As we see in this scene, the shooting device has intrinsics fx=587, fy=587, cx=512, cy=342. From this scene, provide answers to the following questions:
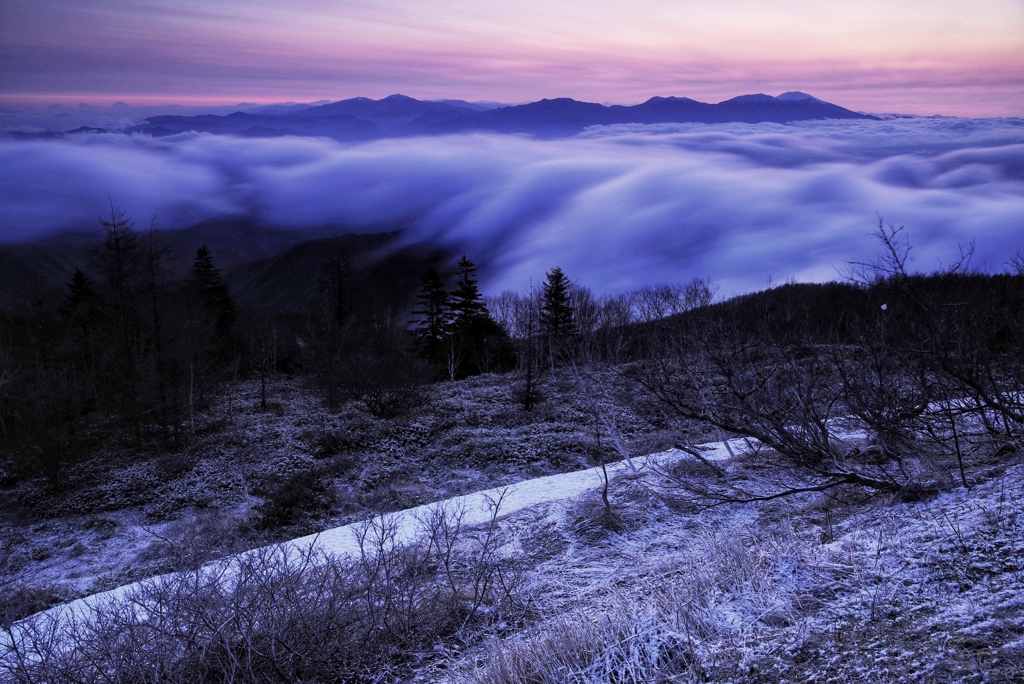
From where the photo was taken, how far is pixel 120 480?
25188 millimetres

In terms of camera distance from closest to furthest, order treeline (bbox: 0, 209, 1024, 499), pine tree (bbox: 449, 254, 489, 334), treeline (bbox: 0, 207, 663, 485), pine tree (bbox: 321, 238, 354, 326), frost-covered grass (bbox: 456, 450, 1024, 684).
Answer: frost-covered grass (bbox: 456, 450, 1024, 684)
treeline (bbox: 0, 209, 1024, 499)
treeline (bbox: 0, 207, 663, 485)
pine tree (bbox: 449, 254, 489, 334)
pine tree (bbox: 321, 238, 354, 326)

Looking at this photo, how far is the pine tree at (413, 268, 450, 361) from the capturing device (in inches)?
1884

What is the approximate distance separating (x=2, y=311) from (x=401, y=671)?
1773 inches

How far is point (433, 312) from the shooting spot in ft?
159

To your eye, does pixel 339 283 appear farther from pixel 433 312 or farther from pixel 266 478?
pixel 266 478

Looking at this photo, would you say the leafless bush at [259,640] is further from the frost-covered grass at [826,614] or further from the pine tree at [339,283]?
the pine tree at [339,283]

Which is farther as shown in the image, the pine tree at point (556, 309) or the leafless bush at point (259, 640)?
the pine tree at point (556, 309)

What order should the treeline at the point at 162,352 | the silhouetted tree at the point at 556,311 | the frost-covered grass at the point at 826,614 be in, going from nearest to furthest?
the frost-covered grass at the point at 826,614, the treeline at the point at 162,352, the silhouetted tree at the point at 556,311

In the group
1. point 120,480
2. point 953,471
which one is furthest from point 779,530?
point 120,480

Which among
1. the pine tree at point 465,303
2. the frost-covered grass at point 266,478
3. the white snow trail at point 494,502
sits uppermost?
the pine tree at point 465,303

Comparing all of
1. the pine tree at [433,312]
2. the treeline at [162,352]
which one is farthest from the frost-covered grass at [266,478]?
the pine tree at [433,312]

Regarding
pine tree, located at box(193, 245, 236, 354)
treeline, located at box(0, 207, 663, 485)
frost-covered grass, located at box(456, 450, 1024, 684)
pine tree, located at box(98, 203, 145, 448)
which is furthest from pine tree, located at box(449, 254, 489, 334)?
frost-covered grass, located at box(456, 450, 1024, 684)

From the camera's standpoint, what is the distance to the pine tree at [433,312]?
1884 inches

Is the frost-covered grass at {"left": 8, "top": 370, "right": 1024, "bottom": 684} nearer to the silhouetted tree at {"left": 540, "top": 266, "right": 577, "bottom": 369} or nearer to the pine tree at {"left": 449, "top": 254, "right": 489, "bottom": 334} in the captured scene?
the silhouetted tree at {"left": 540, "top": 266, "right": 577, "bottom": 369}
